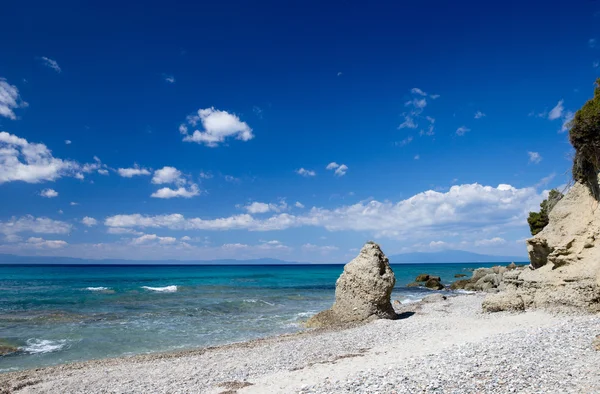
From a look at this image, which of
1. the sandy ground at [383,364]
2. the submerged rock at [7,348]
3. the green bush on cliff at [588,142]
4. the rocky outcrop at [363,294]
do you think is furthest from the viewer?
the rocky outcrop at [363,294]

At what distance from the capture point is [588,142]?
14750mm

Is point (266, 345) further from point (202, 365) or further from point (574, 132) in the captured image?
point (574, 132)

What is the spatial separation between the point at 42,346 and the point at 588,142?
24.3 meters

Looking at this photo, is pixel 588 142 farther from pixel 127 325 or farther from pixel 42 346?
pixel 42 346

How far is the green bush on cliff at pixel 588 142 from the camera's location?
14.4 metres

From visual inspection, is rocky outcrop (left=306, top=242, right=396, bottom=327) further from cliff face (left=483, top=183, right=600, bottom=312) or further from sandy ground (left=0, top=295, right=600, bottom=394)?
cliff face (left=483, top=183, right=600, bottom=312)

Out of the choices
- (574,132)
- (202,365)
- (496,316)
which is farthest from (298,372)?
(574,132)

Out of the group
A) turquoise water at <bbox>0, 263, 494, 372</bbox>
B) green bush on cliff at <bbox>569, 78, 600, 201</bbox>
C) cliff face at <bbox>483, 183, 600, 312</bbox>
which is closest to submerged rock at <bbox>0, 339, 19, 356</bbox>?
turquoise water at <bbox>0, 263, 494, 372</bbox>

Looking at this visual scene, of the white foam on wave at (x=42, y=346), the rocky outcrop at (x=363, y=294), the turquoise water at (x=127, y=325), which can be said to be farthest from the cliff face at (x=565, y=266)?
the white foam on wave at (x=42, y=346)

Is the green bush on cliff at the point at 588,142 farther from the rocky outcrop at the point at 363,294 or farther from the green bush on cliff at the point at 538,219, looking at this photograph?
the green bush on cliff at the point at 538,219

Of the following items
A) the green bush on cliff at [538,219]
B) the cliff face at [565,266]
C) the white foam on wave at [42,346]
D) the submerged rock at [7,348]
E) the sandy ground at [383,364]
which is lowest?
the white foam on wave at [42,346]

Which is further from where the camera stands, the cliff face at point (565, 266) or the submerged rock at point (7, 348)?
the submerged rock at point (7, 348)

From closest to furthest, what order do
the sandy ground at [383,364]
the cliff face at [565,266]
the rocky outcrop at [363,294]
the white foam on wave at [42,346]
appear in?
the sandy ground at [383,364], the cliff face at [565,266], the white foam on wave at [42,346], the rocky outcrop at [363,294]

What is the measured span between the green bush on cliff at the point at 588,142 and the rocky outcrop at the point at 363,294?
366 inches
